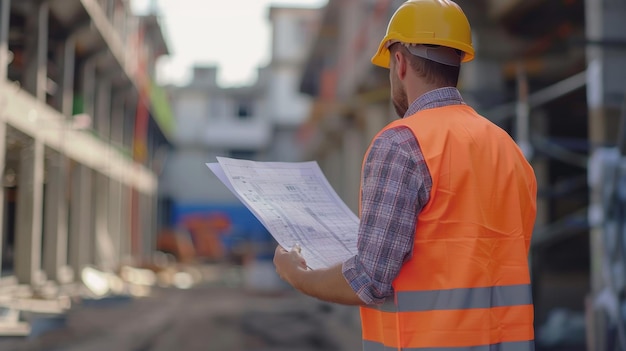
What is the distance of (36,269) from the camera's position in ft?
47.7

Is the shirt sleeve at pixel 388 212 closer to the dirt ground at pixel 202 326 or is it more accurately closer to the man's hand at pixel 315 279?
the man's hand at pixel 315 279

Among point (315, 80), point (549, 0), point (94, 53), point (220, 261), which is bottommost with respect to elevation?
point (220, 261)

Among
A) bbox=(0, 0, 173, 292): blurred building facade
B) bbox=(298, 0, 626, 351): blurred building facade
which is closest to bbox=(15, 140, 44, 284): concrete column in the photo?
bbox=(0, 0, 173, 292): blurred building facade

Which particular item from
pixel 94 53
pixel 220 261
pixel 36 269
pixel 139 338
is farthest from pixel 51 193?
pixel 220 261

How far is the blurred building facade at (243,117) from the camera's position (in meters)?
44.3

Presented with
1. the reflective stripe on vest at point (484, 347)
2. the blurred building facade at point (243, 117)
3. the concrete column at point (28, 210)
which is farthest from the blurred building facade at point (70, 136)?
the blurred building facade at point (243, 117)

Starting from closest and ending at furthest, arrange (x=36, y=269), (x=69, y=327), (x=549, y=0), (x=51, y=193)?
(x=549, y=0)
(x=69, y=327)
(x=36, y=269)
(x=51, y=193)

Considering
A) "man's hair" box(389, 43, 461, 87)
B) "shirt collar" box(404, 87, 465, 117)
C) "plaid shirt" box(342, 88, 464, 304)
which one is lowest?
"plaid shirt" box(342, 88, 464, 304)

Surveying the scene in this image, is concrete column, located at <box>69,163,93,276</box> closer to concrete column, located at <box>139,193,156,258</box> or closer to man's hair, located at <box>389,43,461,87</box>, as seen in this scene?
concrete column, located at <box>139,193,156,258</box>

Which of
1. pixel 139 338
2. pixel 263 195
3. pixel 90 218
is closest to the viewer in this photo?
pixel 263 195

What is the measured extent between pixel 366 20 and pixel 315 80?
18861 mm

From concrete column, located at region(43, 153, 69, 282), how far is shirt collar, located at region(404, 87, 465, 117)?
14995 mm

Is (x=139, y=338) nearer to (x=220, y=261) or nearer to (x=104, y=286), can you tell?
(x=104, y=286)

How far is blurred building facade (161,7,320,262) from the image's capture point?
4428cm
